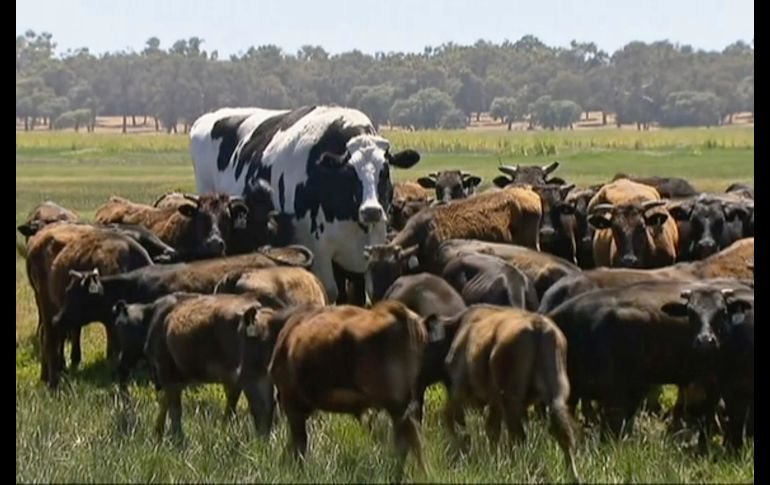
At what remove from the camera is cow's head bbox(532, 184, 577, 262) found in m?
17.6

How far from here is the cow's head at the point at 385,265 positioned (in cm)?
1473

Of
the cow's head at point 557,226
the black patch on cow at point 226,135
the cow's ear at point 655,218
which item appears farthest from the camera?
the black patch on cow at point 226,135

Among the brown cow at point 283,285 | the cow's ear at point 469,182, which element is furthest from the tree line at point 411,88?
the brown cow at point 283,285

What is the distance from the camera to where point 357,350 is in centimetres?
960

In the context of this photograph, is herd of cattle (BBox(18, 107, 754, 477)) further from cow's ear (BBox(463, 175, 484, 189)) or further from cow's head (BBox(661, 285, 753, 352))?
cow's ear (BBox(463, 175, 484, 189))

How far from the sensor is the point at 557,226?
58.0 feet

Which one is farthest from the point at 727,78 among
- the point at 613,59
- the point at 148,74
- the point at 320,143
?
the point at 320,143

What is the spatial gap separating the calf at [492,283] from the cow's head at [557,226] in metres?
3.30

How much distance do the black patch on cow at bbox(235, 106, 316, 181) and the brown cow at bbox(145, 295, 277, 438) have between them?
6610 millimetres

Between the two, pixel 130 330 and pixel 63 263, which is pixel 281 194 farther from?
pixel 130 330

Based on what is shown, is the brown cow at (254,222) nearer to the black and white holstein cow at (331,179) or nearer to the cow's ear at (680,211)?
the black and white holstein cow at (331,179)

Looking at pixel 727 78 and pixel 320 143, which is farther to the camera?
pixel 727 78
